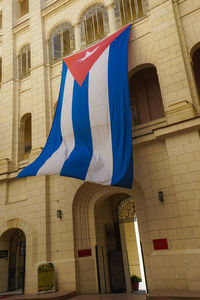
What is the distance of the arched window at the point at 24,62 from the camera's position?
1647cm

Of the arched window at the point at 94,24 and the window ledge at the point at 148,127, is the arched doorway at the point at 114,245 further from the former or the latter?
the arched window at the point at 94,24

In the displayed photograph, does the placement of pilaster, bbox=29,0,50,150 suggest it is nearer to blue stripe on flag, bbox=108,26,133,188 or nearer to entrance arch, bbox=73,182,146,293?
entrance arch, bbox=73,182,146,293

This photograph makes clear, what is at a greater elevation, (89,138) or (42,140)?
(42,140)

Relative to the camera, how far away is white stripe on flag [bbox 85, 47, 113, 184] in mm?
8688

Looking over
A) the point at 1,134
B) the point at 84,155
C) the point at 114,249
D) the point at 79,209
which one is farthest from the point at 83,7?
the point at 114,249

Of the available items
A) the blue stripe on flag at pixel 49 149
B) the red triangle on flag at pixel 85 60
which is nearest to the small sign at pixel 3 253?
the blue stripe on flag at pixel 49 149

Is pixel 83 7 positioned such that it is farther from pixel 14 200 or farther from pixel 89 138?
pixel 14 200

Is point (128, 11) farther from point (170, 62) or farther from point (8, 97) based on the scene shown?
point (8, 97)

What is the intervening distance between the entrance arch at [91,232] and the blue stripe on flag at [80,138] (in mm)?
2603

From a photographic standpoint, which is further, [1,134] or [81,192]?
[1,134]

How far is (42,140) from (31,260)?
5816mm

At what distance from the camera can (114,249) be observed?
505 inches

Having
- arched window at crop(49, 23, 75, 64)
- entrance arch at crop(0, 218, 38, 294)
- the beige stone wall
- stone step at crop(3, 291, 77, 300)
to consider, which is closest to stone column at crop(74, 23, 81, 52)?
arched window at crop(49, 23, 75, 64)

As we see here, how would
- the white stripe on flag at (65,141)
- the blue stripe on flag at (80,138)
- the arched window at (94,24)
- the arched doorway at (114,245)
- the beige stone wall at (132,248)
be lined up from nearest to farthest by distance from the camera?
the blue stripe on flag at (80,138) → the white stripe on flag at (65,141) → the arched doorway at (114,245) → the arched window at (94,24) → the beige stone wall at (132,248)
